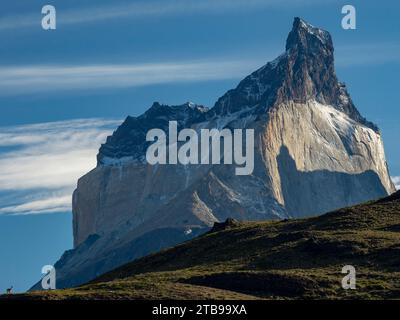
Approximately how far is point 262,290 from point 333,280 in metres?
9.71

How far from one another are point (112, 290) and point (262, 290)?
18.7 metres

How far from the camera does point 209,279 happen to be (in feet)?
642
